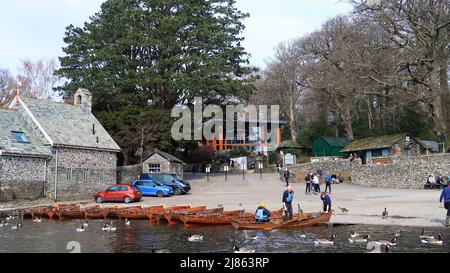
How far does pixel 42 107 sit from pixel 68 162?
5884 mm

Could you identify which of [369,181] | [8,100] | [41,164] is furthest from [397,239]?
[8,100]

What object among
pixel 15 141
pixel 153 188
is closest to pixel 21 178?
pixel 15 141

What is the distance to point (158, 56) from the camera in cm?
5928

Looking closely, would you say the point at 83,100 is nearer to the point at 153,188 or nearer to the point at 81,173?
the point at 81,173

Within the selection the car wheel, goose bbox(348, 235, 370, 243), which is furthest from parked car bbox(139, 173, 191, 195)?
goose bbox(348, 235, 370, 243)

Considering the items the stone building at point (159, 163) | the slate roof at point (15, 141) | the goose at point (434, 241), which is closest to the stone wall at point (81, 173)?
the slate roof at point (15, 141)

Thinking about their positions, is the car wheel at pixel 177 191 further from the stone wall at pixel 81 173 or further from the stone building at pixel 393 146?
the stone building at pixel 393 146

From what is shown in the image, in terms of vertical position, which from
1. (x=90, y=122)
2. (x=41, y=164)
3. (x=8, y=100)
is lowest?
(x=41, y=164)

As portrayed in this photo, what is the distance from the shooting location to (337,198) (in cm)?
3616

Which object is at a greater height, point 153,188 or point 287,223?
point 153,188

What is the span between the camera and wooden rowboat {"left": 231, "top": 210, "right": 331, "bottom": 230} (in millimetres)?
24544

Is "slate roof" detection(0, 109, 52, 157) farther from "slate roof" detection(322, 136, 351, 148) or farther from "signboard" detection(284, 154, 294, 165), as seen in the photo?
"slate roof" detection(322, 136, 351, 148)

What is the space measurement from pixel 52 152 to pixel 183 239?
22.1 meters
